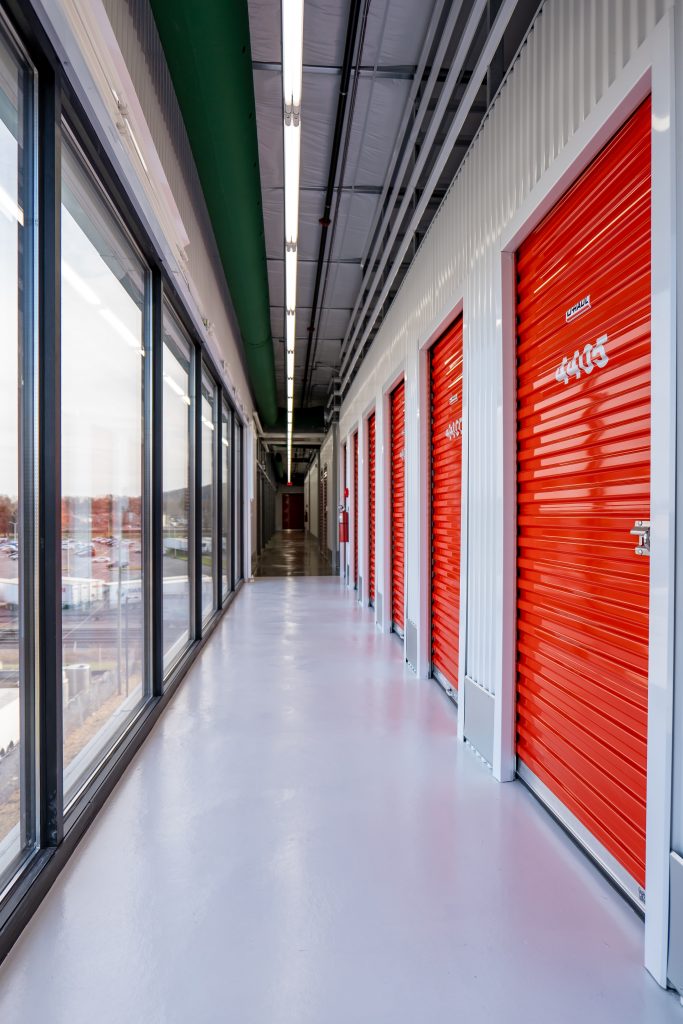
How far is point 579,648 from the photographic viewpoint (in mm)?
2588

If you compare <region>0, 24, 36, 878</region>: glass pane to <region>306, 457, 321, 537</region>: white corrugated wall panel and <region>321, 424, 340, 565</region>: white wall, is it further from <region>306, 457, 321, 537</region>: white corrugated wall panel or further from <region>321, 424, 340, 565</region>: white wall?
<region>306, 457, 321, 537</region>: white corrugated wall panel

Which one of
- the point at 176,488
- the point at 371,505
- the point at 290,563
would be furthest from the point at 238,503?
the point at 176,488

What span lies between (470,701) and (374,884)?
157 centimetres

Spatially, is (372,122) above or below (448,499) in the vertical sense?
above

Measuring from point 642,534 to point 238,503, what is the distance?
32.8 feet

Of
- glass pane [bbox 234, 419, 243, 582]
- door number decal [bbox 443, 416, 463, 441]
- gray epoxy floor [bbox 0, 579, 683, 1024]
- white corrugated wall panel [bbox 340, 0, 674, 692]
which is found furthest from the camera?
glass pane [bbox 234, 419, 243, 582]

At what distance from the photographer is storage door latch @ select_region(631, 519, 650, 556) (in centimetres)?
202

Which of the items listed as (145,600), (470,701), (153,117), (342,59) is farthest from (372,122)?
(470,701)

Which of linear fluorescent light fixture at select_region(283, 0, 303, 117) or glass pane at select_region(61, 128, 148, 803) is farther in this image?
Answer: glass pane at select_region(61, 128, 148, 803)

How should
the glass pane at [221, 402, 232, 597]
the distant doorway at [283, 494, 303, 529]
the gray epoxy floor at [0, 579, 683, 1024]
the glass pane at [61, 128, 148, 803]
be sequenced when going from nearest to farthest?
the gray epoxy floor at [0, 579, 683, 1024], the glass pane at [61, 128, 148, 803], the glass pane at [221, 402, 232, 597], the distant doorway at [283, 494, 303, 529]

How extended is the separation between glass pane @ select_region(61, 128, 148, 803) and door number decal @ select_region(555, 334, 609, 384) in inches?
86.9

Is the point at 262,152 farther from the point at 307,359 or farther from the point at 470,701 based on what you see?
the point at 307,359

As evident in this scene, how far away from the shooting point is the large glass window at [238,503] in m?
11.0

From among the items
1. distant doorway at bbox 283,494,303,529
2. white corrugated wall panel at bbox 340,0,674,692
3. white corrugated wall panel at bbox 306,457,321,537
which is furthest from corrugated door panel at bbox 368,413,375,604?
distant doorway at bbox 283,494,303,529
